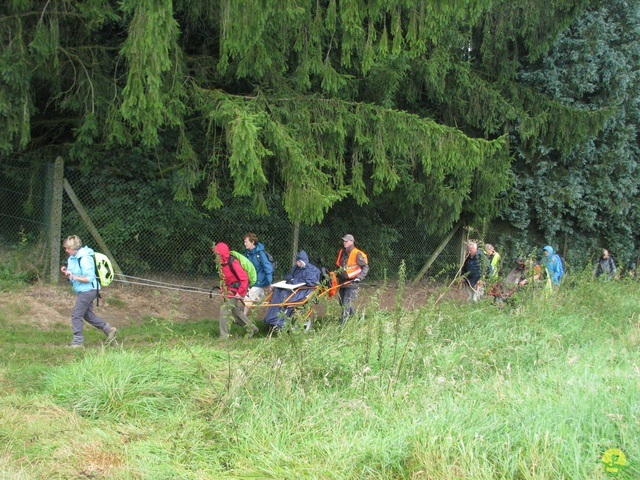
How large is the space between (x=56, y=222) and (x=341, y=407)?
7042 millimetres

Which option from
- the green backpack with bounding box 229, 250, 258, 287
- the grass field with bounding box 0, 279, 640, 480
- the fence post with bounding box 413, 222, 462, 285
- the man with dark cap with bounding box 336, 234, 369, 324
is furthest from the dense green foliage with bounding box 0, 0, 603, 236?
the grass field with bounding box 0, 279, 640, 480

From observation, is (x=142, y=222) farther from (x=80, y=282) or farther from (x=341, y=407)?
(x=341, y=407)

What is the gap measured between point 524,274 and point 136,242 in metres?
6.50

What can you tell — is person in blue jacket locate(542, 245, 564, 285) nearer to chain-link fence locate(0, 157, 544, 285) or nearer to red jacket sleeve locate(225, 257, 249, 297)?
chain-link fence locate(0, 157, 544, 285)

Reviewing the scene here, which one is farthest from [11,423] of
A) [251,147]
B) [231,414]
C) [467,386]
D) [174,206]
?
[174,206]

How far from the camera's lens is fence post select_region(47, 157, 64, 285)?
10.5 meters

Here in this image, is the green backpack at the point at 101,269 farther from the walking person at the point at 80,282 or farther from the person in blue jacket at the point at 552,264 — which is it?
the person in blue jacket at the point at 552,264

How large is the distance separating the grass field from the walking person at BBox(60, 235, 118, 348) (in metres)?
0.41

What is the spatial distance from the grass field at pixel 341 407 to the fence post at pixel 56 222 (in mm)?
2832

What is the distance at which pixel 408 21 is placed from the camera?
10.3 m

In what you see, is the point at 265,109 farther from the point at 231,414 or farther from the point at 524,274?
the point at 231,414

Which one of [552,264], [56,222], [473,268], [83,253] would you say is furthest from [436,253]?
[83,253]

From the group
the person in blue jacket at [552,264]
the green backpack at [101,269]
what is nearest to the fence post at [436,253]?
the person in blue jacket at [552,264]

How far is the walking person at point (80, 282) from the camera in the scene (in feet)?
26.6
